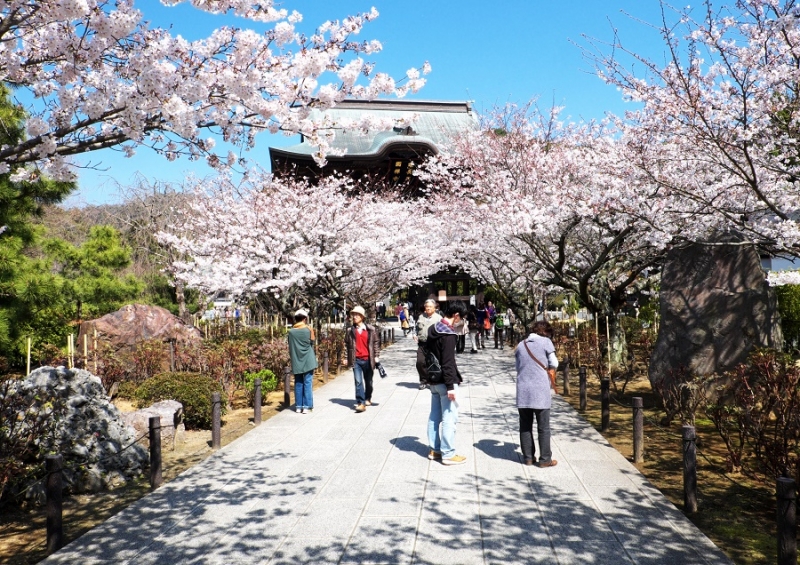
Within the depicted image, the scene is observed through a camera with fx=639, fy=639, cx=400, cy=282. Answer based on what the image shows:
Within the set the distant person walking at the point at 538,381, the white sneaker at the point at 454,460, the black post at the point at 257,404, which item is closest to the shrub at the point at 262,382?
the black post at the point at 257,404

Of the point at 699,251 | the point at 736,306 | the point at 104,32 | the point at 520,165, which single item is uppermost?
the point at 520,165

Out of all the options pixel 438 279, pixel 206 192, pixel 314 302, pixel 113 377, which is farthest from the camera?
pixel 438 279

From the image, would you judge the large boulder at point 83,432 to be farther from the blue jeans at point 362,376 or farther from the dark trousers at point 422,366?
the blue jeans at point 362,376

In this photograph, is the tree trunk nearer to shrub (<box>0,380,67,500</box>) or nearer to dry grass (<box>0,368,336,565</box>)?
dry grass (<box>0,368,336,565</box>)

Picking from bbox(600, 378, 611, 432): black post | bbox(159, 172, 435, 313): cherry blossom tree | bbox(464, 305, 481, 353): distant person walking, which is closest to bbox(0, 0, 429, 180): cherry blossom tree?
bbox(600, 378, 611, 432): black post

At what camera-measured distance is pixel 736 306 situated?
31.0ft

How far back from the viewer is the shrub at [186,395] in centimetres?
991

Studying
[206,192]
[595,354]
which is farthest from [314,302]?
[595,354]

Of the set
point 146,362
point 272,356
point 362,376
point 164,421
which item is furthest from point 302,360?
point 146,362

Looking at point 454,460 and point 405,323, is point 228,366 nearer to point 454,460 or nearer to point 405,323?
point 454,460

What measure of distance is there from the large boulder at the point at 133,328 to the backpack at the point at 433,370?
9.25 m

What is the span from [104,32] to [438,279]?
33291mm

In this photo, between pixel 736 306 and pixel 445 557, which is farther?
pixel 736 306

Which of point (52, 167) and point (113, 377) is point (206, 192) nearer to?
point (113, 377)
